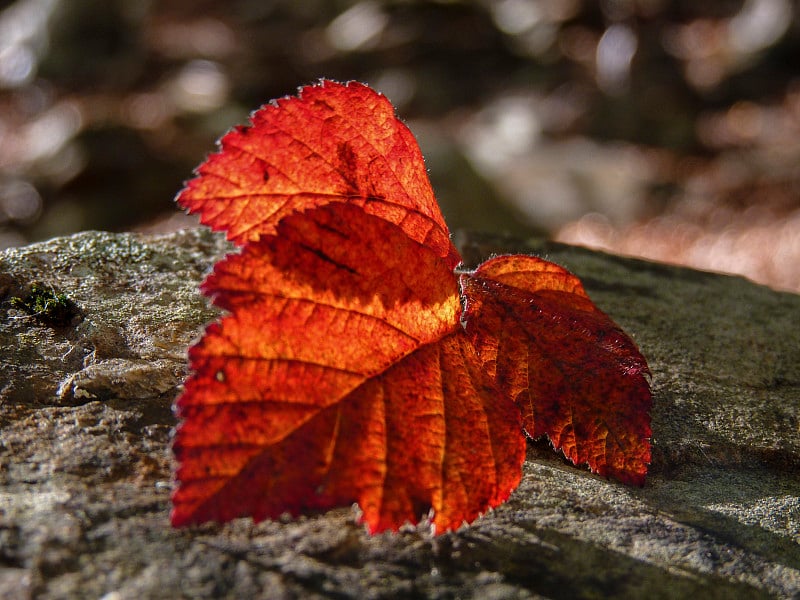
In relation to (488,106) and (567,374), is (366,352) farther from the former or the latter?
(488,106)

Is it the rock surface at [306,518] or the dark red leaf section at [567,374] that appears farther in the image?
the dark red leaf section at [567,374]

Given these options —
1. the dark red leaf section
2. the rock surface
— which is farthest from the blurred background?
the dark red leaf section

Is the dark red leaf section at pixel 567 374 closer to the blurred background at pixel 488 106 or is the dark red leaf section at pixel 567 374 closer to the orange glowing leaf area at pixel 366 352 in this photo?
the orange glowing leaf area at pixel 366 352

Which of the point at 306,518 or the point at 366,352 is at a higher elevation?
the point at 366,352

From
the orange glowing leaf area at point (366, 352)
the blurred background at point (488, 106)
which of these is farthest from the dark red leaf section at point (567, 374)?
the blurred background at point (488, 106)

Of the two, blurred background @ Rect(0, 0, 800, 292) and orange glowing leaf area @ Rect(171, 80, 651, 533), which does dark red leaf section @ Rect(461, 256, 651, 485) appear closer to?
orange glowing leaf area @ Rect(171, 80, 651, 533)

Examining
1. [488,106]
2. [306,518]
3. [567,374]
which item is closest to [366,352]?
[306,518]
